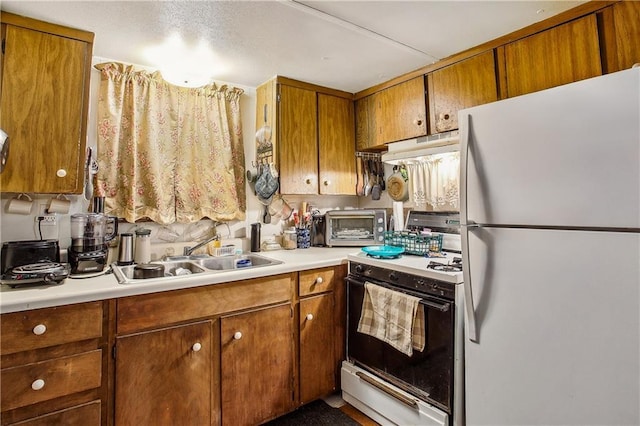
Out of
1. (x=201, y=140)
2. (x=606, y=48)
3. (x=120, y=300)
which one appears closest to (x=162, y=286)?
(x=120, y=300)

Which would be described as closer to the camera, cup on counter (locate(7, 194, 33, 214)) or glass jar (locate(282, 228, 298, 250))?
cup on counter (locate(7, 194, 33, 214))

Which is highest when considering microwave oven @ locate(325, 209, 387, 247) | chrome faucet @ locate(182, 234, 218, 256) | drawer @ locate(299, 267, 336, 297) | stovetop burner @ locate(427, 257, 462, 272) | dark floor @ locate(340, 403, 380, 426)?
microwave oven @ locate(325, 209, 387, 247)

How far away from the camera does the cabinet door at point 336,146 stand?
2.64 meters

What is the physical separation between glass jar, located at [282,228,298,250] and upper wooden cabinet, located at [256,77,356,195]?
0.33 m

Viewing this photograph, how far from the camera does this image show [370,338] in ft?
6.46

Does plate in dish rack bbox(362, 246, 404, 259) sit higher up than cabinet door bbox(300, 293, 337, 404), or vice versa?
plate in dish rack bbox(362, 246, 404, 259)

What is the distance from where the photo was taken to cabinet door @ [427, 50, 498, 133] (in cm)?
192

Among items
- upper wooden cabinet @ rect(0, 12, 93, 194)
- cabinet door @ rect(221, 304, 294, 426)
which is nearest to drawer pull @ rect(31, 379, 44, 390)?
cabinet door @ rect(221, 304, 294, 426)

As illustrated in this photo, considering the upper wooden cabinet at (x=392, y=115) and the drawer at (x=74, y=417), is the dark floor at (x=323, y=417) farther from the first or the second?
the upper wooden cabinet at (x=392, y=115)

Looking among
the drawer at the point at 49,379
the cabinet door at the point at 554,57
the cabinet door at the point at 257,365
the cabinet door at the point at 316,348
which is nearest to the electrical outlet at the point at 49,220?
Result: the drawer at the point at 49,379

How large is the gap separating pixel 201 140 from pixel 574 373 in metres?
2.34

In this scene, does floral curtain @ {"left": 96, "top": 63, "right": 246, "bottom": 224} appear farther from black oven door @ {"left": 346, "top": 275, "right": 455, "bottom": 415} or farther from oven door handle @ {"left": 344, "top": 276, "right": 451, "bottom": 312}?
oven door handle @ {"left": 344, "top": 276, "right": 451, "bottom": 312}

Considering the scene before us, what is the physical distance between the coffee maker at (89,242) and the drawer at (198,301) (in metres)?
0.39

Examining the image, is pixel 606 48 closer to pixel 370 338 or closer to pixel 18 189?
pixel 370 338
